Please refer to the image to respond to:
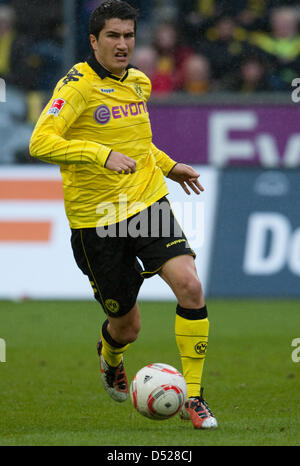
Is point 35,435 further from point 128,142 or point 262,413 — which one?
point 128,142

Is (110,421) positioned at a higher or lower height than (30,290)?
higher

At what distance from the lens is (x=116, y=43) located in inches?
230

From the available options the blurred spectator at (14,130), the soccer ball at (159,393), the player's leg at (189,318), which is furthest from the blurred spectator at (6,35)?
the soccer ball at (159,393)

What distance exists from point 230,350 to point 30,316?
265 centimetres

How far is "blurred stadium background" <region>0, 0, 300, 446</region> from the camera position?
20.0 ft

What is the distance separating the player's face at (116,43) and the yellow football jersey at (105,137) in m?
0.07

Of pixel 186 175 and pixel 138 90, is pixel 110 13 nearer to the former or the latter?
pixel 138 90

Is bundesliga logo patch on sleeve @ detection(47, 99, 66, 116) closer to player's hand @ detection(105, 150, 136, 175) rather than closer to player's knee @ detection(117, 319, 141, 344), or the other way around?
player's hand @ detection(105, 150, 136, 175)

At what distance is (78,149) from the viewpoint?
18.0 feet

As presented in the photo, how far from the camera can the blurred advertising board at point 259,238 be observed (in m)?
10.9

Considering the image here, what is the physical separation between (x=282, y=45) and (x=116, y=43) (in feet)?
24.3

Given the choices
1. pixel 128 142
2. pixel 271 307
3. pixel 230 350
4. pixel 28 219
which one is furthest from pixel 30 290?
pixel 128 142

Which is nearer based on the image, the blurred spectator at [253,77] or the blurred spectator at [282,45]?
the blurred spectator at [282,45]

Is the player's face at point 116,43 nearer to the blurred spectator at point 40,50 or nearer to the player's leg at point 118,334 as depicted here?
the player's leg at point 118,334
